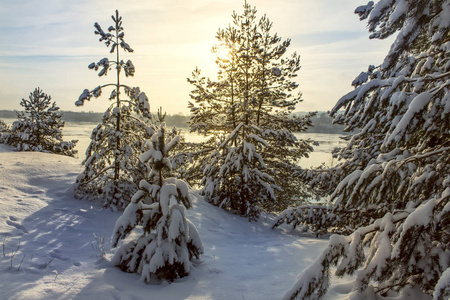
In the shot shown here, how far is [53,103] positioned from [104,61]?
1097cm

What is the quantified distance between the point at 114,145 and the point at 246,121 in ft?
18.0

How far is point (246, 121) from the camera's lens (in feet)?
37.5

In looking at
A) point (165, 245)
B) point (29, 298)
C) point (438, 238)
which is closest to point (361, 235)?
point (438, 238)

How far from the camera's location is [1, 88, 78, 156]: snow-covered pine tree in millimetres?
15031

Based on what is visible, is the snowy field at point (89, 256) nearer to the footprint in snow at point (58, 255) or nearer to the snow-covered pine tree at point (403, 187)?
the footprint in snow at point (58, 255)

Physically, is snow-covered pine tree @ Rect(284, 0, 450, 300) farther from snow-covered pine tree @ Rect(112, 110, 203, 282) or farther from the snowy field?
snow-covered pine tree @ Rect(112, 110, 203, 282)

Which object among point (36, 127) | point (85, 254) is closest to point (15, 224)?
point (85, 254)

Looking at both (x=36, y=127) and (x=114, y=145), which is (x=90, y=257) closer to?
(x=114, y=145)

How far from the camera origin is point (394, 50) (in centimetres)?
313

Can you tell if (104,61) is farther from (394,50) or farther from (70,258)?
(394,50)

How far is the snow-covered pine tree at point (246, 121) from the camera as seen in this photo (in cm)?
1057

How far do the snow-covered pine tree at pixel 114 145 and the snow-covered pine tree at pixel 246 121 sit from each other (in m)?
3.55

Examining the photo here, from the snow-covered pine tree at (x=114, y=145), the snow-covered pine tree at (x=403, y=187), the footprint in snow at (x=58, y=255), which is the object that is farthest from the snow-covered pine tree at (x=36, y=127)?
the snow-covered pine tree at (x=403, y=187)

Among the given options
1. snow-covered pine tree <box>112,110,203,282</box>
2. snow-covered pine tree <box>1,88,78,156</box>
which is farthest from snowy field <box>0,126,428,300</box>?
snow-covered pine tree <box>1,88,78,156</box>
